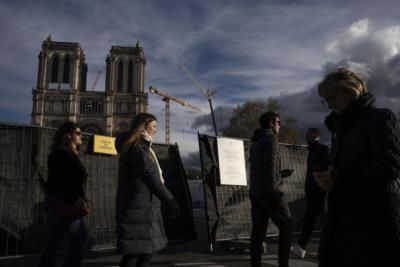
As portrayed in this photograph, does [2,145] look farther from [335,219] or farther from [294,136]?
[294,136]

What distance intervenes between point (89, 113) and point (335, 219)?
3446 inches

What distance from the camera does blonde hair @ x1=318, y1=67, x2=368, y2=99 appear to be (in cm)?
193

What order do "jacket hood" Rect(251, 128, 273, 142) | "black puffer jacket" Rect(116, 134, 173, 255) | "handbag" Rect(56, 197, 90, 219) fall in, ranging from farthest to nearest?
"jacket hood" Rect(251, 128, 273, 142) < "handbag" Rect(56, 197, 90, 219) < "black puffer jacket" Rect(116, 134, 173, 255)

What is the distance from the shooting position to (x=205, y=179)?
5852mm

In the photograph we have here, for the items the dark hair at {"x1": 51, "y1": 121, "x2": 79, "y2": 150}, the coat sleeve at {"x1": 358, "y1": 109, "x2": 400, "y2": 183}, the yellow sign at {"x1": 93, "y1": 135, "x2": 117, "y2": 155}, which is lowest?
the coat sleeve at {"x1": 358, "y1": 109, "x2": 400, "y2": 183}

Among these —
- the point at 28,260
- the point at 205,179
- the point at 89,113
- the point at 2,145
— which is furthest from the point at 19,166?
the point at 89,113

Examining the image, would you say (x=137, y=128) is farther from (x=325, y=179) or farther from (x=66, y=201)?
(x=325, y=179)

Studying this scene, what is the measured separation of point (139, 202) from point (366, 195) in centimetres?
184

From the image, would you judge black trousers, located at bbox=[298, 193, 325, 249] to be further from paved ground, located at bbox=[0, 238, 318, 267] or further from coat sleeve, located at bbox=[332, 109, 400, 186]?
coat sleeve, located at bbox=[332, 109, 400, 186]

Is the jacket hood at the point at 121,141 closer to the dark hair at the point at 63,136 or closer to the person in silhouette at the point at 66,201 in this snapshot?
the person in silhouette at the point at 66,201

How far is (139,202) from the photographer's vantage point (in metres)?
3.12

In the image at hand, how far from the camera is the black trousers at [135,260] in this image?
10.00 feet

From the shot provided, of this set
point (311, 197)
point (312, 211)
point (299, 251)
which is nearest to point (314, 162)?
point (311, 197)

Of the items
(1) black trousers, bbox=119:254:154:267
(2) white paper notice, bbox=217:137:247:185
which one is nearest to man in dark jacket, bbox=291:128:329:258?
(2) white paper notice, bbox=217:137:247:185
